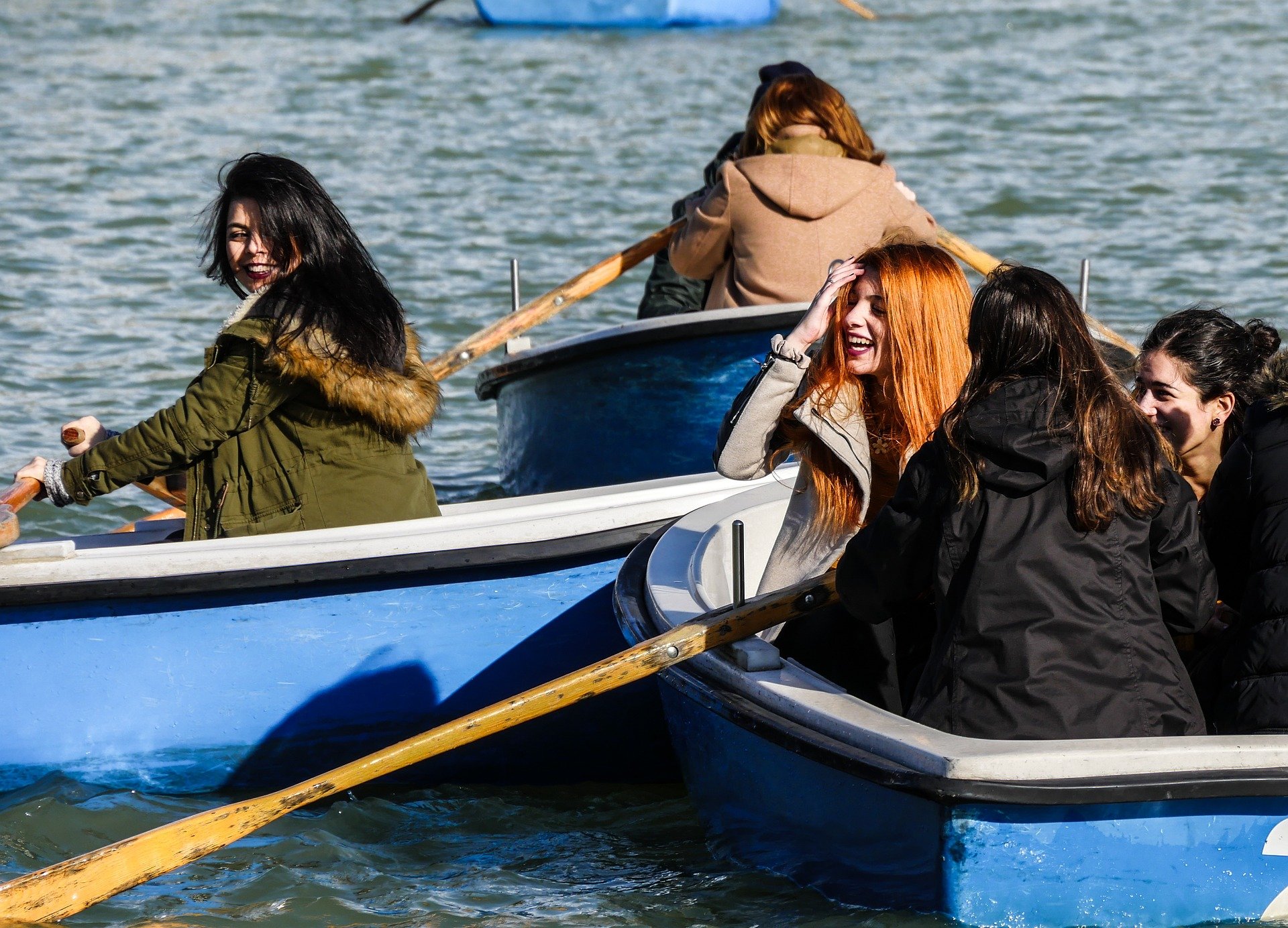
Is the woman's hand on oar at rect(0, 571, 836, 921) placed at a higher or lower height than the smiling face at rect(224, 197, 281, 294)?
lower

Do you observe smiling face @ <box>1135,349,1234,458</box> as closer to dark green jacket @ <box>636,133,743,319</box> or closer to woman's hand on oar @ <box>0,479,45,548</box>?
woman's hand on oar @ <box>0,479,45,548</box>

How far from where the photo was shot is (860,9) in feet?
66.3

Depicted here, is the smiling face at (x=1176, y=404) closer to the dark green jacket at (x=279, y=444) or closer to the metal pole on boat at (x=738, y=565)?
the metal pole on boat at (x=738, y=565)

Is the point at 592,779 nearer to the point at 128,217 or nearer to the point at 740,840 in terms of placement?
the point at 740,840

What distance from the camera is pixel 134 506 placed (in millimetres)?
6848

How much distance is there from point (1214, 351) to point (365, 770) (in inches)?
71.9

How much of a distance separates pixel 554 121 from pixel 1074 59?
557 centimetres

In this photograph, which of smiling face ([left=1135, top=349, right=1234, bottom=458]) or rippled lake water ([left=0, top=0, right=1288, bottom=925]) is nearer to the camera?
smiling face ([left=1135, top=349, right=1234, bottom=458])

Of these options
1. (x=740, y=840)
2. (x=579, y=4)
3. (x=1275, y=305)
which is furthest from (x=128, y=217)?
(x=579, y=4)

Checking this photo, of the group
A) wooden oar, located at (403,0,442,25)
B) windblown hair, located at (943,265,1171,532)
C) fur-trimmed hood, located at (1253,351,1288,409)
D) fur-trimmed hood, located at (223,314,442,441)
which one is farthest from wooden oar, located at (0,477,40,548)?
wooden oar, located at (403,0,442,25)

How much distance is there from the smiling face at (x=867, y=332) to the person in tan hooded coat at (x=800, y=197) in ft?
6.54

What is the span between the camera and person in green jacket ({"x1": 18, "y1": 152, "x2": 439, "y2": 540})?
12.5 feet

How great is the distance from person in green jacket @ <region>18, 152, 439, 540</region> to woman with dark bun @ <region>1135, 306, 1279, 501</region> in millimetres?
1607

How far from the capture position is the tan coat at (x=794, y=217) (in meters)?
5.25
